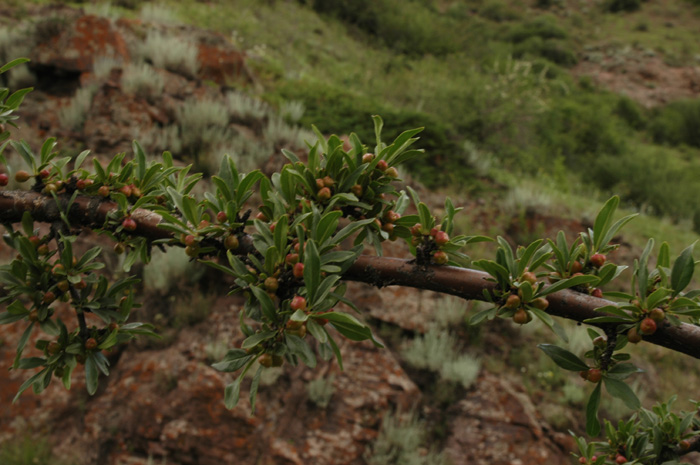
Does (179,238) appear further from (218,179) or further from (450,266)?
(450,266)

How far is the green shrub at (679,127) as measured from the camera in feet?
48.9

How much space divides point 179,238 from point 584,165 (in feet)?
37.7

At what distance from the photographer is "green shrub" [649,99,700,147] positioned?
14.9m

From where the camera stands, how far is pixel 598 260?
0.84m

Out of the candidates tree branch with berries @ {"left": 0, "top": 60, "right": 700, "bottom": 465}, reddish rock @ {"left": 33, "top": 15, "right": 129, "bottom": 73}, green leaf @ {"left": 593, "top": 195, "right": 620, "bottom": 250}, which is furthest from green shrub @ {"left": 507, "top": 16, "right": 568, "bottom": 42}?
tree branch with berries @ {"left": 0, "top": 60, "right": 700, "bottom": 465}

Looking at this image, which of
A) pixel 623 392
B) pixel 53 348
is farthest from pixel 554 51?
pixel 53 348

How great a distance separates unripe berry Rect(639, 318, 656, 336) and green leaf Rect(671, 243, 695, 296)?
0.32ft

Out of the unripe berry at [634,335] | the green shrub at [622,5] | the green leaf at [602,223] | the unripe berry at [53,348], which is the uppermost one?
the green shrub at [622,5]

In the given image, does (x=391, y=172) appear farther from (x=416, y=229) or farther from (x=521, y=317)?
(x=521, y=317)

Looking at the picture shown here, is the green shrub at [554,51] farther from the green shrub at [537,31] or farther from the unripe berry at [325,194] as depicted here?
the unripe berry at [325,194]

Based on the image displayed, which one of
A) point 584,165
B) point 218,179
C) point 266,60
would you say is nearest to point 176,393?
point 218,179

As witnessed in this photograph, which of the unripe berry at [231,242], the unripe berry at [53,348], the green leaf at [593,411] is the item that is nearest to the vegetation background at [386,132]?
the unripe berry at [53,348]

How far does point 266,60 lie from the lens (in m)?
7.57

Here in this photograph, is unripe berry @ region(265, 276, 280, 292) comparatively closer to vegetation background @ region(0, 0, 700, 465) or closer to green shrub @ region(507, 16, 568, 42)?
Answer: vegetation background @ region(0, 0, 700, 465)
